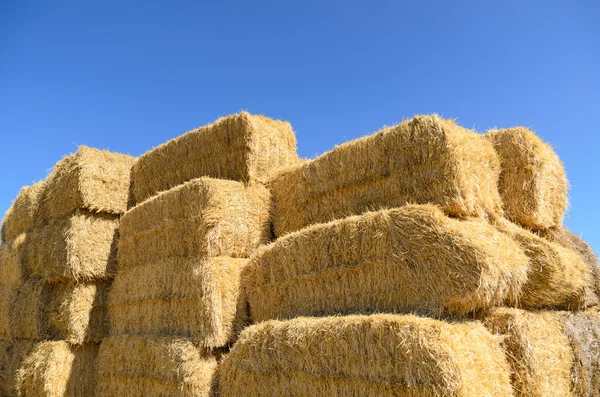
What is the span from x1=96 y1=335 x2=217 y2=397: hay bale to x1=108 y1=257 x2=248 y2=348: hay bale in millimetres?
147

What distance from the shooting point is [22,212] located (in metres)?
8.98

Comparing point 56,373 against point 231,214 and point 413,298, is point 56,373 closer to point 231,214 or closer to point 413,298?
point 231,214

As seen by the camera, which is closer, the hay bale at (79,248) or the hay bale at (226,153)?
the hay bale at (226,153)

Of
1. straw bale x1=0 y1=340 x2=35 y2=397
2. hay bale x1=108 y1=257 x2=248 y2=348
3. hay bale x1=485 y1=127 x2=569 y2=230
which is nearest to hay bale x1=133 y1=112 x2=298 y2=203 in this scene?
hay bale x1=108 y1=257 x2=248 y2=348

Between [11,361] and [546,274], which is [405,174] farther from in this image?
[11,361]

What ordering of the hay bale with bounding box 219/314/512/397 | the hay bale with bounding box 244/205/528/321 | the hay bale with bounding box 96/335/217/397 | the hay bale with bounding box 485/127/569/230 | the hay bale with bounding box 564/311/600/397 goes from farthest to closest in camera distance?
the hay bale with bounding box 485/127/569/230 → the hay bale with bounding box 96/335/217/397 → the hay bale with bounding box 564/311/600/397 → the hay bale with bounding box 244/205/528/321 → the hay bale with bounding box 219/314/512/397

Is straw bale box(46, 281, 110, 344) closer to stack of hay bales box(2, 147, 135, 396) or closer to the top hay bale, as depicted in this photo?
stack of hay bales box(2, 147, 135, 396)

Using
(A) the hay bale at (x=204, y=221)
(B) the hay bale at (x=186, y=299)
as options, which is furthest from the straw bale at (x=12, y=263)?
(A) the hay bale at (x=204, y=221)

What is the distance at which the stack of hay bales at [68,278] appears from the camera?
7273mm

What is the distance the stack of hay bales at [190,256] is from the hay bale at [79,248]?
12.2 inches

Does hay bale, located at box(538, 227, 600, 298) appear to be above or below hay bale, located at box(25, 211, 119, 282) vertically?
below

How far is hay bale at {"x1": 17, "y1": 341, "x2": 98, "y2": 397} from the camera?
278 inches

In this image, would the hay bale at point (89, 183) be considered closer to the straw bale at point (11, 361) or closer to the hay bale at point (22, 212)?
the hay bale at point (22, 212)

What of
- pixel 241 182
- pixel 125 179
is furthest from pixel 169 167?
pixel 241 182
